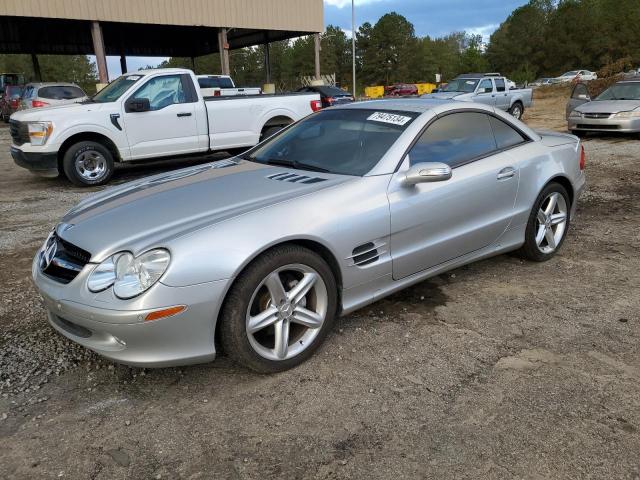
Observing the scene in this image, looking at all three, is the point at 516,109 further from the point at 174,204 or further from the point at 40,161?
the point at 174,204

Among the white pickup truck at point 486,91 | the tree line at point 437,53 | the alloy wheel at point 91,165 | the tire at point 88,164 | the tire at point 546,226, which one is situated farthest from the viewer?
the tree line at point 437,53

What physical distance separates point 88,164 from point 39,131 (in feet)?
2.73

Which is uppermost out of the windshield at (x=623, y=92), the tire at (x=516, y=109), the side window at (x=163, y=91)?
the side window at (x=163, y=91)

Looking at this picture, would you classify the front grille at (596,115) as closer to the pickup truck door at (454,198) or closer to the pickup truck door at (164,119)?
the pickup truck door at (164,119)

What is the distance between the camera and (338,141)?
148 inches

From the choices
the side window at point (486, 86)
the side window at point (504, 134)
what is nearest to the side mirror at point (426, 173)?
the side window at point (504, 134)

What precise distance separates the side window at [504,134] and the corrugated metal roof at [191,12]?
62.7ft

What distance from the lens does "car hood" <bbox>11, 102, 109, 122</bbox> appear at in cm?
797

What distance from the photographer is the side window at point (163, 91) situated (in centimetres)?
866

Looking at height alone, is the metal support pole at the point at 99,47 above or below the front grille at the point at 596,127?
above

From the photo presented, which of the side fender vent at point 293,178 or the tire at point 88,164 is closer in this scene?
the side fender vent at point 293,178

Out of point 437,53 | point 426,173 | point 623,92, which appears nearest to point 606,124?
point 623,92

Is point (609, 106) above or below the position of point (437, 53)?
below

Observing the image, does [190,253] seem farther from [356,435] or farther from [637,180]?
[637,180]
